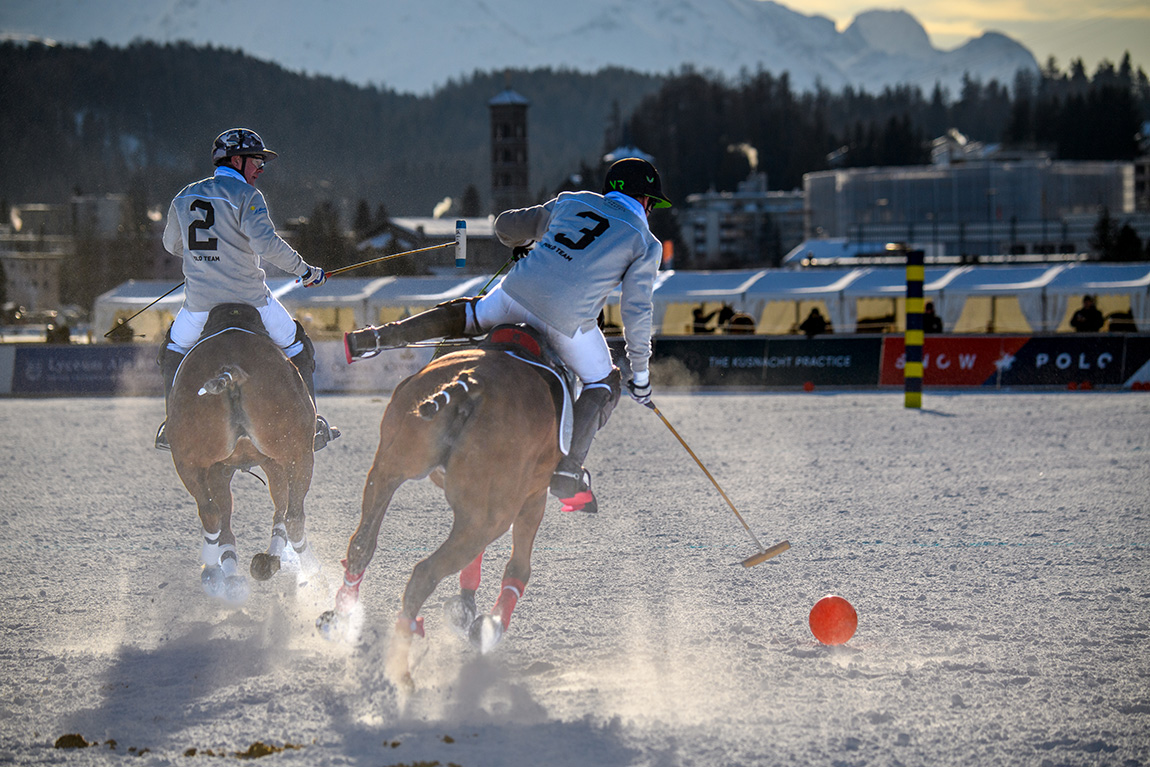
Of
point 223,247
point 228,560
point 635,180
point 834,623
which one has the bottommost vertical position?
point 834,623

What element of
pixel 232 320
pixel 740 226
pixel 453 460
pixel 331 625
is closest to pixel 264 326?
pixel 232 320

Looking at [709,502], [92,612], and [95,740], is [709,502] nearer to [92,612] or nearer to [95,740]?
[92,612]

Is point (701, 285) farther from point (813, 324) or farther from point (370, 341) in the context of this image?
point (370, 341)

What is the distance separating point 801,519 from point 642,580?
8.35ft

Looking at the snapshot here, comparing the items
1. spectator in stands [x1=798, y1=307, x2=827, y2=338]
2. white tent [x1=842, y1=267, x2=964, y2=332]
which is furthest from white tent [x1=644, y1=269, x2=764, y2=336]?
spectator in stands [x1=798, y1=307, x2=827, y2=338]

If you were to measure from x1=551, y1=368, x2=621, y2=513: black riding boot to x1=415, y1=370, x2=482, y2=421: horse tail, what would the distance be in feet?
2.75

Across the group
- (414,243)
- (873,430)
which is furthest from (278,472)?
(414,243)

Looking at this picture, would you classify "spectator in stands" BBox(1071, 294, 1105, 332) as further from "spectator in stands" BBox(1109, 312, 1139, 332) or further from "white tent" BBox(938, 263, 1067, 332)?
"white tent" BBox(938, 263, 1067, 332)

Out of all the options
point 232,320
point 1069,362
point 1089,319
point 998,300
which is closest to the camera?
point 232,320

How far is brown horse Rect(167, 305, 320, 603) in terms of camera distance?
6594mm

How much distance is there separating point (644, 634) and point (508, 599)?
759mm

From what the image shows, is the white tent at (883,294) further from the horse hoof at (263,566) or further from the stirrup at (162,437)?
the horse hoof at (263,566)

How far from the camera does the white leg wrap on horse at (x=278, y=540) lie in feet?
23.0

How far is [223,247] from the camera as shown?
279 inches
